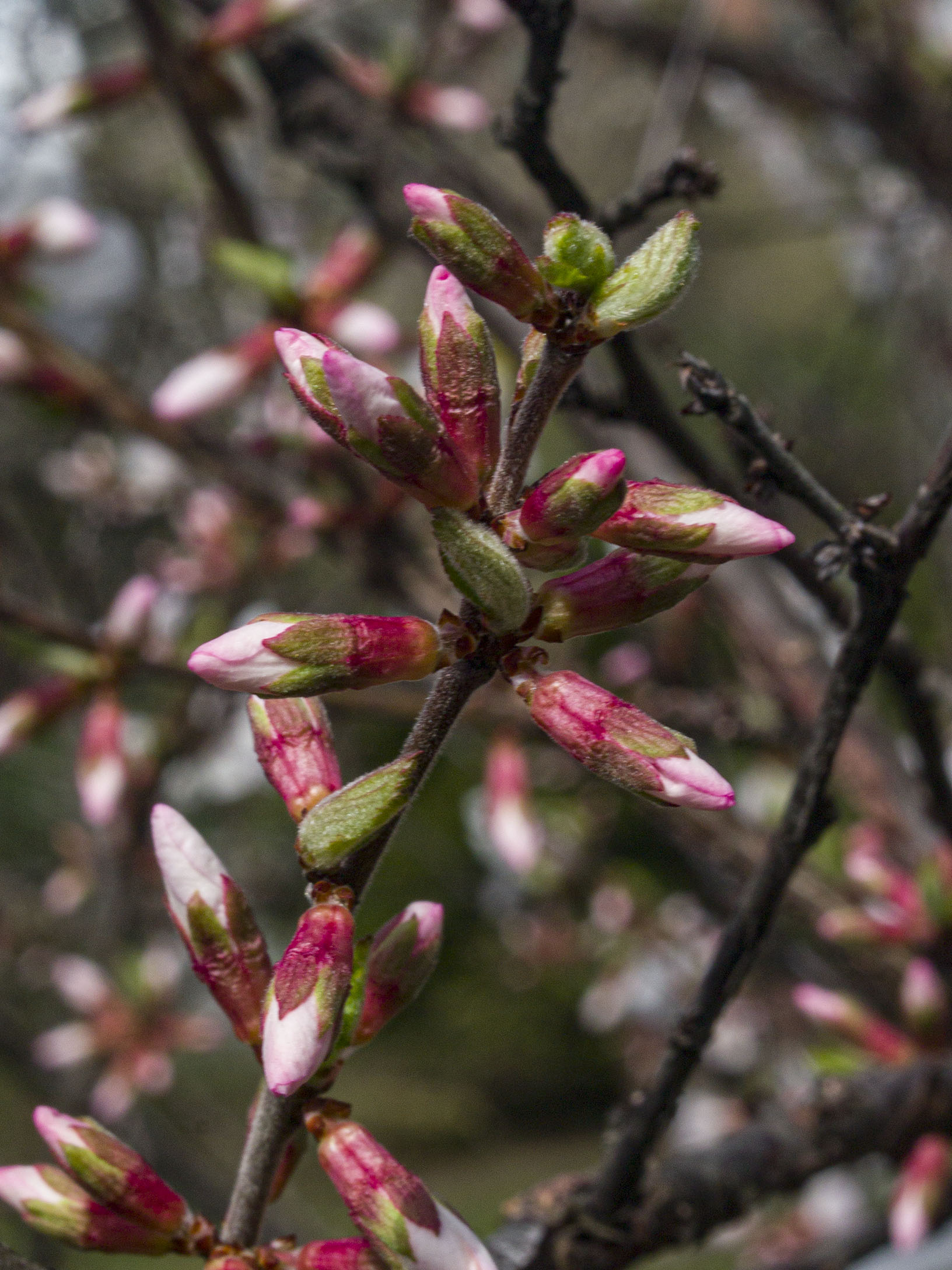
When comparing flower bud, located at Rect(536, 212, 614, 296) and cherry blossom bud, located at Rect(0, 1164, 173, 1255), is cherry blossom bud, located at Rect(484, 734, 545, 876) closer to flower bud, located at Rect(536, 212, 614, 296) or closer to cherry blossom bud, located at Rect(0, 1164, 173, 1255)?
cherry blossom bud, located at Rect(0, 1164, 173, 1255)

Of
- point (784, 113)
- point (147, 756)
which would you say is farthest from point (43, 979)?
point (784, 113)

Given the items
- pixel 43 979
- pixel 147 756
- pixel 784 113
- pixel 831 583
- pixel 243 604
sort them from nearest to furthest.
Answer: pixel 831 583
pixel 147 756
pixel 243 604
pixel 43 979
pixel 784 113

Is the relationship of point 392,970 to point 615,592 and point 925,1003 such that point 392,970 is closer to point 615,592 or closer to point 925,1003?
point 615,592

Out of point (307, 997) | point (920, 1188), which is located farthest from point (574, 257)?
point (920, 1188)

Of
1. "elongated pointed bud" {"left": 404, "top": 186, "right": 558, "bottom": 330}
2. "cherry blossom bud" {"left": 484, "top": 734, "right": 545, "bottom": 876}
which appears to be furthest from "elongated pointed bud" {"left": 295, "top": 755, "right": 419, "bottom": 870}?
"cherry blossom bud" {"left": 484, "top": 734, "right": 545, "bottom": 876}

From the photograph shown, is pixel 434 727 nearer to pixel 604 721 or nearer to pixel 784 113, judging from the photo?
pixel 604 721
